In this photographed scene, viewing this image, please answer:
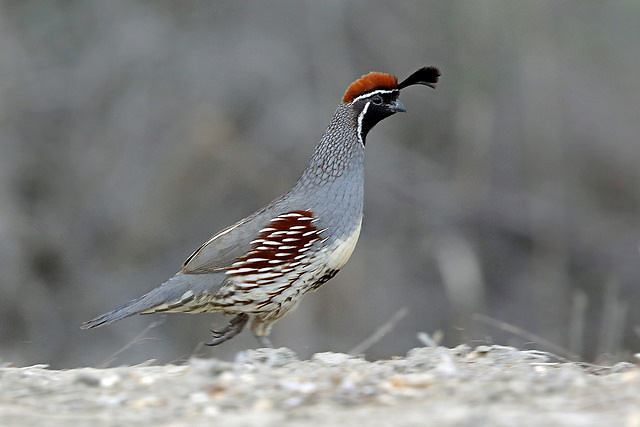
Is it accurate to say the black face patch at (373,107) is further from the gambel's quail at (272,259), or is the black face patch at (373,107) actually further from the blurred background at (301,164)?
the blurred background at (301,164)

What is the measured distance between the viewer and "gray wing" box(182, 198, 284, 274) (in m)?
6.40

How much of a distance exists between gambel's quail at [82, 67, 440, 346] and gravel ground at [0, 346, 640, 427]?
1194mm

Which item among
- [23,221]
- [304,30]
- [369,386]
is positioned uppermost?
[304,30]

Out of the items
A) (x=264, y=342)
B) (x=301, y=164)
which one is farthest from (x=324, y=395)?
(x=301, y=164)

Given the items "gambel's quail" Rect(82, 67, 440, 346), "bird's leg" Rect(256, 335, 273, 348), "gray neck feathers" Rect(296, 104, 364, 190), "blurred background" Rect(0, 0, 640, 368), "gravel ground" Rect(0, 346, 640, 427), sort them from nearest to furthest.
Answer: "gravel ground" Rect(0, 346, 640, 427)
"gambel's quail" Rect(82, 67, 440, 346)
"bird's leg" Rect(256, 335, 273, 348)
"gray neck feathers" Rect(296, 104, 364, 190)
"blurred background" Rect(0, 0, 640, 368)

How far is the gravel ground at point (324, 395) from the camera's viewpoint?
4.05m

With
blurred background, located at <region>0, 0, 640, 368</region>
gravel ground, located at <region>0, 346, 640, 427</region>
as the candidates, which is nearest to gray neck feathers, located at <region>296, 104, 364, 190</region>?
gravel ground, located at <region>0, 346, 640, 427</region>

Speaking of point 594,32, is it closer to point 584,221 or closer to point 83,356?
point 584,221

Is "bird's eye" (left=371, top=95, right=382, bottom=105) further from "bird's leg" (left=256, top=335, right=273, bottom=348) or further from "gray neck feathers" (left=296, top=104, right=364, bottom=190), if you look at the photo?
"bird's leg" (left=256, top=335, right=273, bottom=348)

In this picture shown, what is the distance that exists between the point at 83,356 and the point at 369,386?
25.9 ft

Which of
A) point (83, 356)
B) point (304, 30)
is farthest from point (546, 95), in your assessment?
point (83, 356)

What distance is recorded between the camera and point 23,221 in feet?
40.4

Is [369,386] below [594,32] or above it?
below

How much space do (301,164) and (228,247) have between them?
586cm
